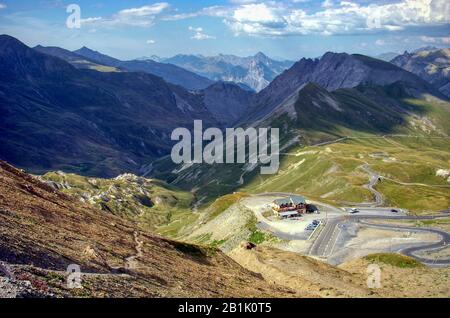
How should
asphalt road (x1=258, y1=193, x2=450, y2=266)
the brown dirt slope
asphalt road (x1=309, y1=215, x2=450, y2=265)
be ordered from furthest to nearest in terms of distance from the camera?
asphalt road (x1=258, y1=193, x2=450, y2=266)
asphalt road (x1=309, y1=215, x2=450, y2=265)
the brown dirt slope

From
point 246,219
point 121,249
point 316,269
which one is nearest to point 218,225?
point 246,219

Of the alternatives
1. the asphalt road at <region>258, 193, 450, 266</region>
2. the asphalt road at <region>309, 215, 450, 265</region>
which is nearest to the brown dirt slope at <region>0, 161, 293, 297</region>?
the asphalt road at <region>309, 215, 450, 265</region>

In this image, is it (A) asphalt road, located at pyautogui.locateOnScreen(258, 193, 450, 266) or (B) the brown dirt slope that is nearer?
(B) the brown dirt slope

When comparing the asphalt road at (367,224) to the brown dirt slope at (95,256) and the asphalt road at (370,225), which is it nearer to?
the asphalt road at (370,225)

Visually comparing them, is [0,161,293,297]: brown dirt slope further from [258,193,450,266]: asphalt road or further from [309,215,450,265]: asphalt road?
[258,193,450,266]: asphalt road

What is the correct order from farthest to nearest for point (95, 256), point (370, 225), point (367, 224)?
point (367, 224) → point (370, 225) → point (95, 256)

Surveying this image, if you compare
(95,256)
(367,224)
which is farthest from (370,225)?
(95,256)

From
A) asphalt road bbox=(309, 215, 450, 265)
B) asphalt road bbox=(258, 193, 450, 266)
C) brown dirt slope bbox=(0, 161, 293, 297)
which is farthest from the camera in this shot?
asphalt road bbox=(258, 193, 450, 266)

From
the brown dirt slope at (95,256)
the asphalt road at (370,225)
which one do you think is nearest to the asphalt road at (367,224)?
the asphalt road at (370,225)

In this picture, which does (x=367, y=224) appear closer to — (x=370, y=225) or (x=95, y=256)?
(x=370, y=225)
